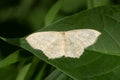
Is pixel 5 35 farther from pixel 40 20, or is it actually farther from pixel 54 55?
pixel 54 55

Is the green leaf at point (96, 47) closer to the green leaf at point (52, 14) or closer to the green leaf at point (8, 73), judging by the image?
the green leaf at point (52, 14)

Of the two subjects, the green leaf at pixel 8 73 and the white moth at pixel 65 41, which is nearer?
the white moth at pixel 65 41

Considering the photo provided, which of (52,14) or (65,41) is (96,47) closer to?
(65,41)

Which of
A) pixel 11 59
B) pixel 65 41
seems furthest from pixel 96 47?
pixel 11 59

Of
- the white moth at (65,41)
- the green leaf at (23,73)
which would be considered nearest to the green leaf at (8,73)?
the green leaf at (23,73)

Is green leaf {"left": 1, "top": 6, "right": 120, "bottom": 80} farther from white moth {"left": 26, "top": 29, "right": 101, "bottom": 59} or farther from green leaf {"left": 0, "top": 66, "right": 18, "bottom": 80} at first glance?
green leaf {"left": 0, "top": 66, "right": 18, "bottom": 80}

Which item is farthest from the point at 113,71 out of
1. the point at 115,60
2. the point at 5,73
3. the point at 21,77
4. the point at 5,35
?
the point at 5,35
